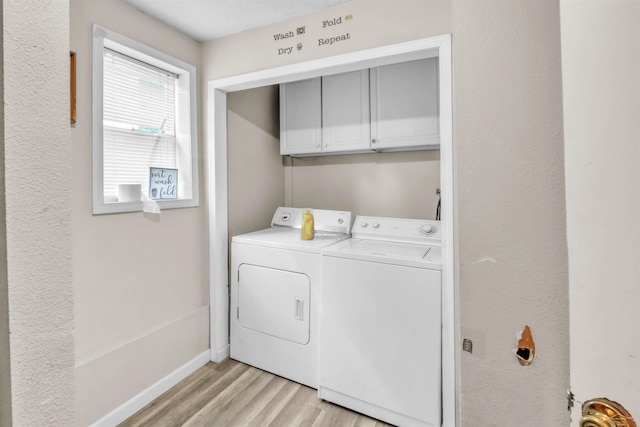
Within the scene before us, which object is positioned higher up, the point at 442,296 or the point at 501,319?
the point at 501,319

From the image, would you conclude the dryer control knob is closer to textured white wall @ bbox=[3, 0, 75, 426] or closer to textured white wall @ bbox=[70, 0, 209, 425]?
textured white wall @ bbox=[70, 0, 209, 425]

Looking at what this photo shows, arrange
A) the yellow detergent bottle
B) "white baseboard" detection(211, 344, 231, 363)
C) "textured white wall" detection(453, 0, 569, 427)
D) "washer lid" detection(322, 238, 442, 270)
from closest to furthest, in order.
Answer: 1. "textured white wall" detection(453, 0, 569, 427)
2. "washer lid" detection(322, 238, 442, 270)
3. the yellow detergent bottle
4. "white baseboard" detection(211, 344, 231, 363)

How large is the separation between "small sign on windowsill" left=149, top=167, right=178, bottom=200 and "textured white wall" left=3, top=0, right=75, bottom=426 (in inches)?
49.1

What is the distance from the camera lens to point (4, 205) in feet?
2.24

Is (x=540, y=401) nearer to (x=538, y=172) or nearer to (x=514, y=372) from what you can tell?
(x=514, y=372)

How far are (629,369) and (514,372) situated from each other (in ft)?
1.11

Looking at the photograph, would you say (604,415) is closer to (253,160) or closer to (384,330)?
(384,330)

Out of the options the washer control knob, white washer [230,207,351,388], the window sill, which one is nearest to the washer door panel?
white washer [230,207,351,388]

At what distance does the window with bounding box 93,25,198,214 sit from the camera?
1671mm

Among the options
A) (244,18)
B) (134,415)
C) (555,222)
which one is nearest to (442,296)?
(555,222)

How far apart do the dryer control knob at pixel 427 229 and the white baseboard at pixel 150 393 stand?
1.77 m

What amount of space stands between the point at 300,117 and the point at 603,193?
2.41m

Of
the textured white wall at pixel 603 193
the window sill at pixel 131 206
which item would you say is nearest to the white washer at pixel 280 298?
→ the window sill at pixel 131 206

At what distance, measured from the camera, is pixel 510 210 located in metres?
0.69
